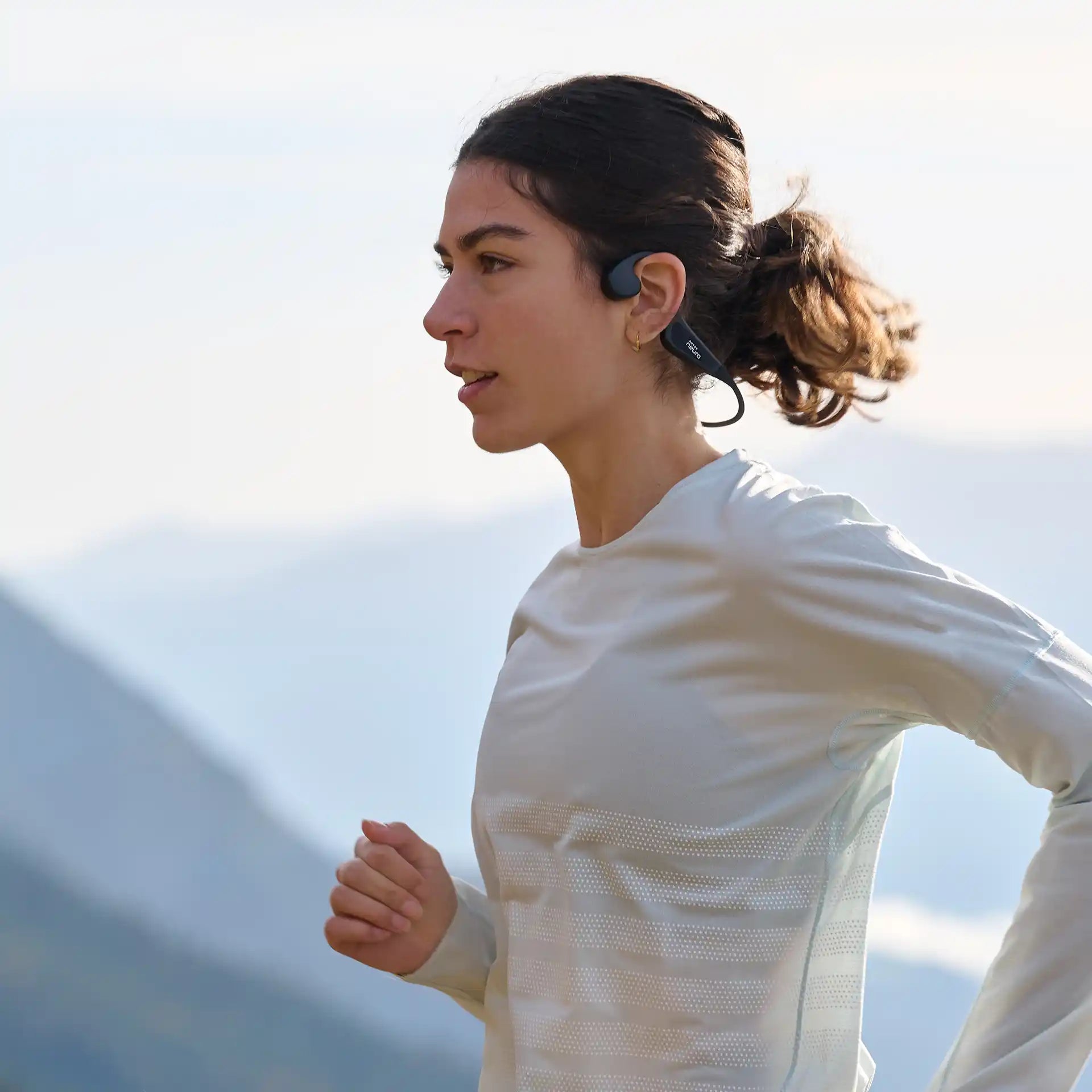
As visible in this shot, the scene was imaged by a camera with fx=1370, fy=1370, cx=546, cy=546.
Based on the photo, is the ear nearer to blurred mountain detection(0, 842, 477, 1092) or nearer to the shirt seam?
the shirt seam

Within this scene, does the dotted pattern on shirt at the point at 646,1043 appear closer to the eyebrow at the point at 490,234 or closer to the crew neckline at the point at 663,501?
the crew neckline at the point at 663,501

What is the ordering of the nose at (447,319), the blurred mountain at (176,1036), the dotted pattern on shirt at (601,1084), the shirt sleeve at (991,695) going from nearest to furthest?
the shirt sleeve at (991,695), the dotted pattern on shirt at (601,1084), the nose at (447,319), the blurred mountain at (176,1036)

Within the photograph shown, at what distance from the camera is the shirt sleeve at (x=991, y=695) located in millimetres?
880

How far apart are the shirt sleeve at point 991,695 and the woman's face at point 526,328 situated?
23cm

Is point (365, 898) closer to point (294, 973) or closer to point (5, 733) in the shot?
point (294, 973)

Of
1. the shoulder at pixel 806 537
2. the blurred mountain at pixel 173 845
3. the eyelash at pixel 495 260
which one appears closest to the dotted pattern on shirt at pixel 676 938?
the shoulder at pixel 806 537

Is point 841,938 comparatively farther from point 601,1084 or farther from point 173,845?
point 173,845

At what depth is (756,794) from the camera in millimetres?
988

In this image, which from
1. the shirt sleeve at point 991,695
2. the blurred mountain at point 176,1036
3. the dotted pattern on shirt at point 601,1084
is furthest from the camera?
the blurred mountain at point 176,1036

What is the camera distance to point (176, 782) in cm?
364

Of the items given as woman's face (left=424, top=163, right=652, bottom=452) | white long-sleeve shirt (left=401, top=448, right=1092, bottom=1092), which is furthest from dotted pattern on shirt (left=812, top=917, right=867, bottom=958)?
woman's face (left=424, top=163, right=652, bottom=452)

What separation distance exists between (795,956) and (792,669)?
0.71 ft

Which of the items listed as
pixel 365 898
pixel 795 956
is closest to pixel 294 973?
pixel 365 898

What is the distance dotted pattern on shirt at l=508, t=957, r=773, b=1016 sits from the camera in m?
0.99
